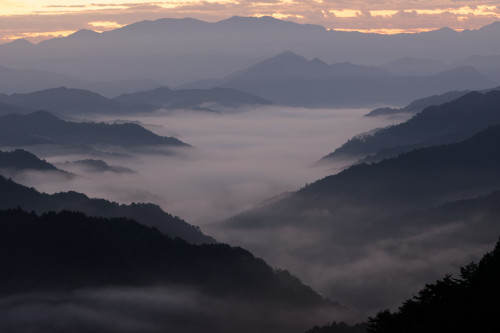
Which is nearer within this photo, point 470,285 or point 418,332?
point 418,332

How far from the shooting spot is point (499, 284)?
63.7 m

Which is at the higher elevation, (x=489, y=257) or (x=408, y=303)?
(x=489, y=257)

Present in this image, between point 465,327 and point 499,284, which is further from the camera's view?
point 499,284

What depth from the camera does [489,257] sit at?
73.8 m

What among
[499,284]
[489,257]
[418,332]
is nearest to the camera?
[418,332]

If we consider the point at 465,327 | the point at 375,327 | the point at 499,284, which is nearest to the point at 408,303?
the point at 375,327

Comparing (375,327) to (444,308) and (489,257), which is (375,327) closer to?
(444,308)

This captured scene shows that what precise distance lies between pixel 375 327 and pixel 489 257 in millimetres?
15025

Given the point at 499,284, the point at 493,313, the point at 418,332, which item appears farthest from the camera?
the point at 499,284

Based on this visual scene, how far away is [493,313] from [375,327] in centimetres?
1499

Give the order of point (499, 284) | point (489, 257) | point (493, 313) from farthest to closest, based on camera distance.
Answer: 1. point (489, 257)
2. point (499, 284)
3. point (493, 313)

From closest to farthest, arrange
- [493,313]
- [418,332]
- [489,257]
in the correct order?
[493,313], [418,332], [489,257]

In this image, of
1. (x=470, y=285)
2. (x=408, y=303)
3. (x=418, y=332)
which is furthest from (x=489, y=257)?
(x=418, y=332)

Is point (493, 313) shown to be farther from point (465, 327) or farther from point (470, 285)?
point (470, 285)
